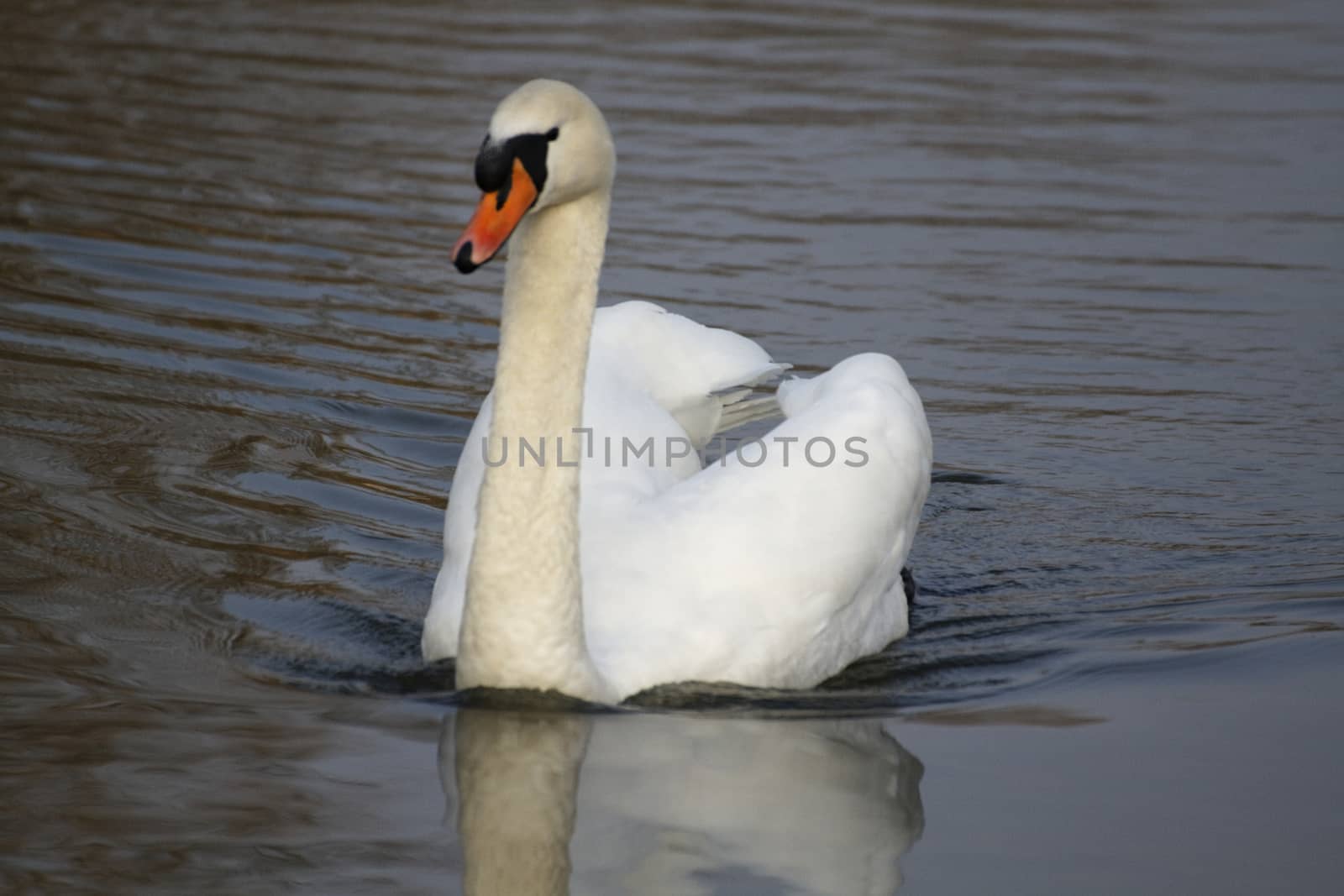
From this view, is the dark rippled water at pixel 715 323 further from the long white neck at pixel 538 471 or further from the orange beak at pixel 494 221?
the orange beak at pixel 494 221

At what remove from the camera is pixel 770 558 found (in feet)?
18.5

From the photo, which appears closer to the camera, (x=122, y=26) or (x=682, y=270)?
(x=682, y=270)

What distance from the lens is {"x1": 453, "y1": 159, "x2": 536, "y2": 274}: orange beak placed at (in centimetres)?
448

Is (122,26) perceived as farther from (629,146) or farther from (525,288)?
(525,288)

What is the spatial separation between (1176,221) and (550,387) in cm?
769

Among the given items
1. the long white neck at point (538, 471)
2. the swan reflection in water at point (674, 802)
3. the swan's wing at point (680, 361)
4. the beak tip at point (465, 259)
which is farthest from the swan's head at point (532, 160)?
the swan's wing at point (680, 361)

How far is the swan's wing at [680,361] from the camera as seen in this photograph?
23.0 feet

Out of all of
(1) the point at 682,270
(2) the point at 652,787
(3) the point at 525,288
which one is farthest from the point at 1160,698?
(1) the point at 682,270

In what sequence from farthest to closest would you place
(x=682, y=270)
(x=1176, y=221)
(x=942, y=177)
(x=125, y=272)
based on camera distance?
1. (x=942, y=177)
2. (x=1176, y=221)
3. (x=682, y=270)
4. (x=125, y=272)

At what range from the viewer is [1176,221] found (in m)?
12.1

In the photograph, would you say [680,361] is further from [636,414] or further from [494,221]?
[494,221]

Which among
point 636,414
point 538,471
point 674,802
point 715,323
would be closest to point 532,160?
point 538,471

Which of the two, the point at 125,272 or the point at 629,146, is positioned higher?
the point at 629,146

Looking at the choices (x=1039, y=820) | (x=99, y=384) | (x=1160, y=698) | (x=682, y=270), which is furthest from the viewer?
(x=682, y=270)
